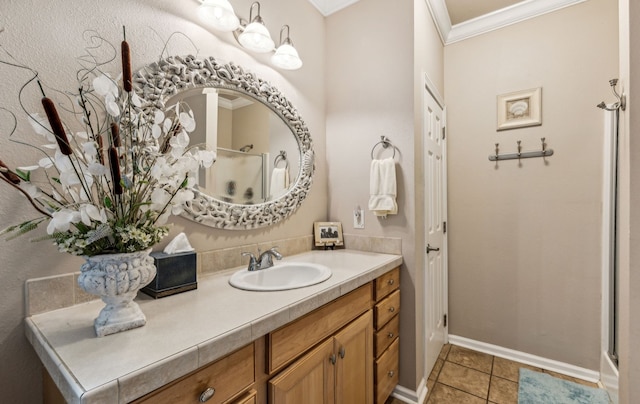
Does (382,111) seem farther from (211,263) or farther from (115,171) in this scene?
(115,171)

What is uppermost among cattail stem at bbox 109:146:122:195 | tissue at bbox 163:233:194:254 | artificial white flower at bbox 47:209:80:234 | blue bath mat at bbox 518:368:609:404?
cattail stem at bbox 109:146:122:195

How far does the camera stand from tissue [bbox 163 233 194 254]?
1107 millimetres

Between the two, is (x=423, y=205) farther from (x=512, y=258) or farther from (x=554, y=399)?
(x=554, y=399)

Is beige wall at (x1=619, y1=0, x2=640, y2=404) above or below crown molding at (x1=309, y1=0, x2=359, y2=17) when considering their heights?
below

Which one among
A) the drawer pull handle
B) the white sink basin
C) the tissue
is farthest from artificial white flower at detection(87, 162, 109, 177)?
the white sink basin

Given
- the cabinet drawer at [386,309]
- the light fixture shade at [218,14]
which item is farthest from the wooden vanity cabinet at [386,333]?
the light fixture shade at [218,14]

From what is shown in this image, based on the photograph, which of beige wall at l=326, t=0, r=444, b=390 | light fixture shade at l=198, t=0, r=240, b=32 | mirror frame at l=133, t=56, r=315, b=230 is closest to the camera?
mirror frame at l=133, t=56, r=315, b=230

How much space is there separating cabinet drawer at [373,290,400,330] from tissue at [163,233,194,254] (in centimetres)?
101

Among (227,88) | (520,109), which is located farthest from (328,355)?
(520,109)

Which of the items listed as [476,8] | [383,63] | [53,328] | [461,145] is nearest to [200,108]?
[53,328]

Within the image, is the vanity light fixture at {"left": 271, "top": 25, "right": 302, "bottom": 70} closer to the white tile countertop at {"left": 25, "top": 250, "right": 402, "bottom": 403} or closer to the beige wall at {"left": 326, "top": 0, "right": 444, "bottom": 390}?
the beige wall at {"left": 326, "top": 0, "right": 444, "bottom": 390}

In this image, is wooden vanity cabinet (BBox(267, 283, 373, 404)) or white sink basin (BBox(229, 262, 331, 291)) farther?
white sink basin (BBox(229, 262, 331, 291))

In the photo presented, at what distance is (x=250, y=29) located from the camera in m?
1.43

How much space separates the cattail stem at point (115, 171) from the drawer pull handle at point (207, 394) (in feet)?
1.87
